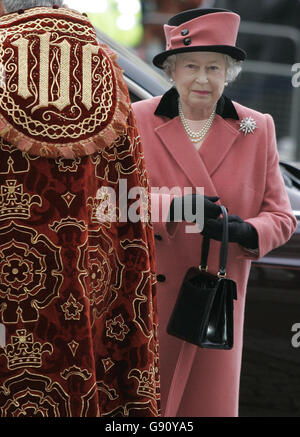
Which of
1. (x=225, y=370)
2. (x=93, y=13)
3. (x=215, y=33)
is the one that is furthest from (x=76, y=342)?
(x=93, y=13)

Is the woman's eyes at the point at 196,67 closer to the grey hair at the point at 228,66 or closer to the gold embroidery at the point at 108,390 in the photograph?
the grey hair at the point at 228,66

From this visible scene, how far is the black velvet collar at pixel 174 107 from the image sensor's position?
2963mm

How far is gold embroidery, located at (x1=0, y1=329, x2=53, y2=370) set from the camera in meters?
2.23

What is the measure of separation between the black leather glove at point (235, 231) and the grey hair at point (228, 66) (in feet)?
1.62

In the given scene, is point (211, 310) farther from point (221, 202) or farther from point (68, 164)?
point (68, 164)

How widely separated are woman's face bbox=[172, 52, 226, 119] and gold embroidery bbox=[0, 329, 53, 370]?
1030mm

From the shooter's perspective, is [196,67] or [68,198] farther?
[196,67]

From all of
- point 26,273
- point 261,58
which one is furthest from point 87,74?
point 261,58

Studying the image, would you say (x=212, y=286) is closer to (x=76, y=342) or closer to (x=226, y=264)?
(x=226, y=264)

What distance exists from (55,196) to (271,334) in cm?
158

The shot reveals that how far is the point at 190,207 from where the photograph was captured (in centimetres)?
272

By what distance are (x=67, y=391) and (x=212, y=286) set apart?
70 centimetres

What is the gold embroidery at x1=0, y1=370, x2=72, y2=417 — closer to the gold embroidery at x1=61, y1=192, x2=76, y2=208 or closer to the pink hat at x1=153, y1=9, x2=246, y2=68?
the gold embroidery at x1=61, y1=192, x2=76, y2=208

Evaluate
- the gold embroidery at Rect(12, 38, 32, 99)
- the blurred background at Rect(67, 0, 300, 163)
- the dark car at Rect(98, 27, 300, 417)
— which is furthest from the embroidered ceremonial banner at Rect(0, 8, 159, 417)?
the blurred background at Rect(67, 0, 300, 163)
